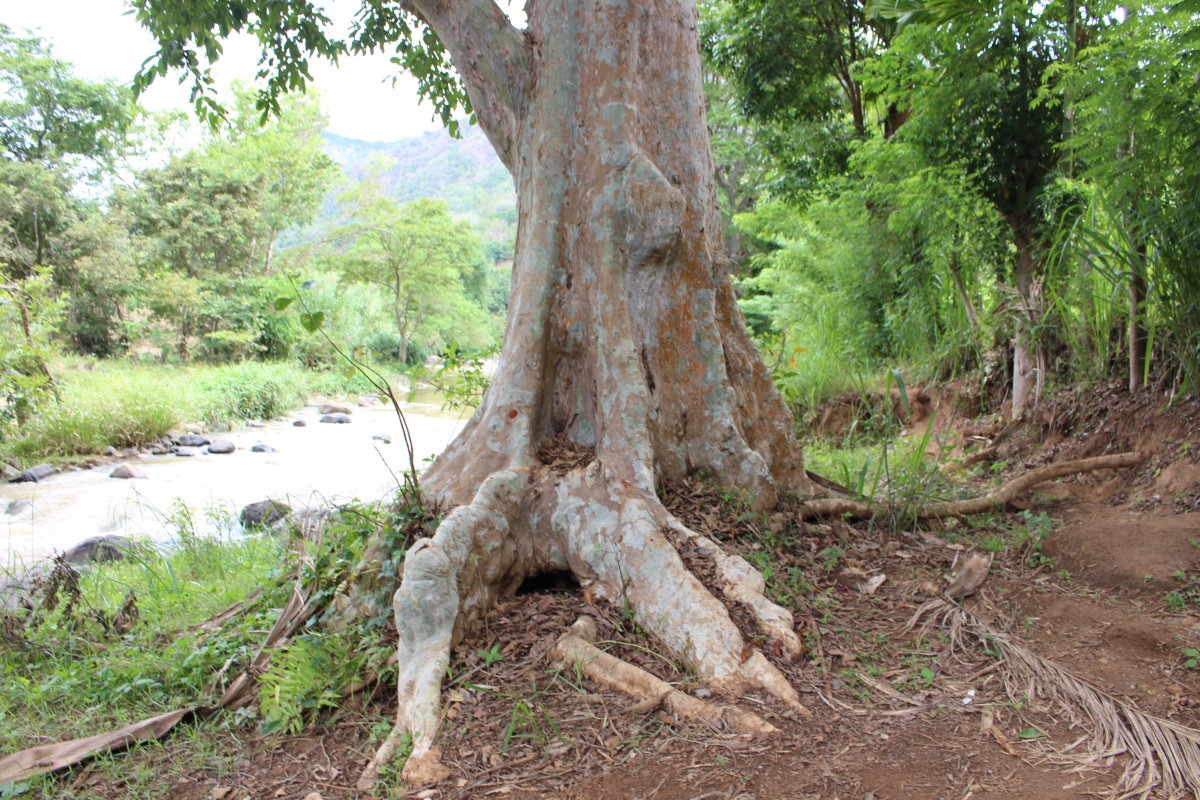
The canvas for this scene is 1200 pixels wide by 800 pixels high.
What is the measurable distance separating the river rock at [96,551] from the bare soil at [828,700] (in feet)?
15.9

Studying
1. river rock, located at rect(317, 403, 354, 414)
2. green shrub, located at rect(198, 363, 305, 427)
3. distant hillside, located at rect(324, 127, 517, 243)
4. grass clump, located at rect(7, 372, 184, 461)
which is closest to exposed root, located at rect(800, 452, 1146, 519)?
grass clump, located at rect(7, 372, 184, 461)

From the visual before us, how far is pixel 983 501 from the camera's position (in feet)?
13.5

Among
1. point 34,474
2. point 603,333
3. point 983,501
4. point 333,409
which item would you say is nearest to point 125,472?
point 34,474

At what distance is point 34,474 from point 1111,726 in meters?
11.9

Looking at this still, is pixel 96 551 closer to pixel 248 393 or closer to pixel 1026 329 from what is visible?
pixel 1026 329

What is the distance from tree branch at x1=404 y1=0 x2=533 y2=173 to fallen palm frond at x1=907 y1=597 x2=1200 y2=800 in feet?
9.97

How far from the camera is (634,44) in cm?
370

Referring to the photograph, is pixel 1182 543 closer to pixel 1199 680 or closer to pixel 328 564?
pixel 1199 680

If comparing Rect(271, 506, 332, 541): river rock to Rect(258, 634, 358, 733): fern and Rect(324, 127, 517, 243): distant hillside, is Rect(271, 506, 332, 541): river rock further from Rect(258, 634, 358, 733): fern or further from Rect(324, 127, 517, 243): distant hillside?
Rect(324, 127, 517, 243): distant hillside

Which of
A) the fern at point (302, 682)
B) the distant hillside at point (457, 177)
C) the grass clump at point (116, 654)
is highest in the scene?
the distant hillside at point (457, 177)

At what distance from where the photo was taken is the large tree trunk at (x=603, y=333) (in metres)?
2.96

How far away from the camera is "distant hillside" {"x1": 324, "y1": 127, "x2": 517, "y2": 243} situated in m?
86.8

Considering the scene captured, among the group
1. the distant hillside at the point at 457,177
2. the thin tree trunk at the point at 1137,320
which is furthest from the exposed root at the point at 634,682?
the distant hillside at the point at 457,177

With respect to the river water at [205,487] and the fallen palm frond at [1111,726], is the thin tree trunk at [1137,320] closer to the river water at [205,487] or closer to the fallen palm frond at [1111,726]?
the fallen palm frond at [1111,726]
